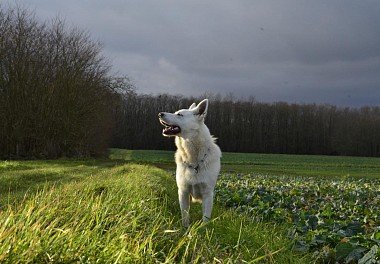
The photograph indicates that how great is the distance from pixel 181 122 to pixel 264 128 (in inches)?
3781

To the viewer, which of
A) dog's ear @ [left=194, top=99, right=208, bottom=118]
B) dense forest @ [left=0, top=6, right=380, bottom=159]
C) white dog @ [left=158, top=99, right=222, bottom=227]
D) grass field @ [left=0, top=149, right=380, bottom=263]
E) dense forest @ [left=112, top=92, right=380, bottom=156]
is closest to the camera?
grass field @ [left=0, top=149, right=380, bottom=263]

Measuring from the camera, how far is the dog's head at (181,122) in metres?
8.52

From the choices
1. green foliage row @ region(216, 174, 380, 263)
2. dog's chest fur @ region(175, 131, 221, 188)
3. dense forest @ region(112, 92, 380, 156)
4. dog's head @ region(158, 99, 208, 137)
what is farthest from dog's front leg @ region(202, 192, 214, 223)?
dense forest @ region(112, 92, 380, 156)

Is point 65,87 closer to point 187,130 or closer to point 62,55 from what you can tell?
point 62,55

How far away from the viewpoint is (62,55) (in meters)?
39.1

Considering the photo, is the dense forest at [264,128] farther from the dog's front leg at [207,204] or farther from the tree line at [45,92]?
the dog's front leg at [207,204]

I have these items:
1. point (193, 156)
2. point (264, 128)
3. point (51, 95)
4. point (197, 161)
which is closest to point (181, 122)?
point (193, 156)

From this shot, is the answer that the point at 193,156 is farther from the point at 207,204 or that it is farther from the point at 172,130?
the point at 207,204

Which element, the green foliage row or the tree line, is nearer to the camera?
the green foliage row

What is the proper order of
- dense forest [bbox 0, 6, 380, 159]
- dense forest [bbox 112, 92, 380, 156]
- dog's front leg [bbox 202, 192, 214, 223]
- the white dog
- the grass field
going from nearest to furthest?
1. the grass field
2. dog's front leg [bbox 202, 192, 214, 223]
3. the white dog
4. dense forest [bbox 0, 6, 380, 159]
5. dense forest [bbox 112, 92, 380, 156]

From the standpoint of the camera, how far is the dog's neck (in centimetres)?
848

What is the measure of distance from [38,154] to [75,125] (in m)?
4.04

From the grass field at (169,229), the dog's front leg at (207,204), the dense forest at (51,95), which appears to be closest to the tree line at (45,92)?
the dense forest at (51,95)

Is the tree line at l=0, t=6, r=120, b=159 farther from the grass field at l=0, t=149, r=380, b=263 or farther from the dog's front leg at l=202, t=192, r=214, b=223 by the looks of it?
the dog's front leg at l=202, t=192, r=214, b=223
